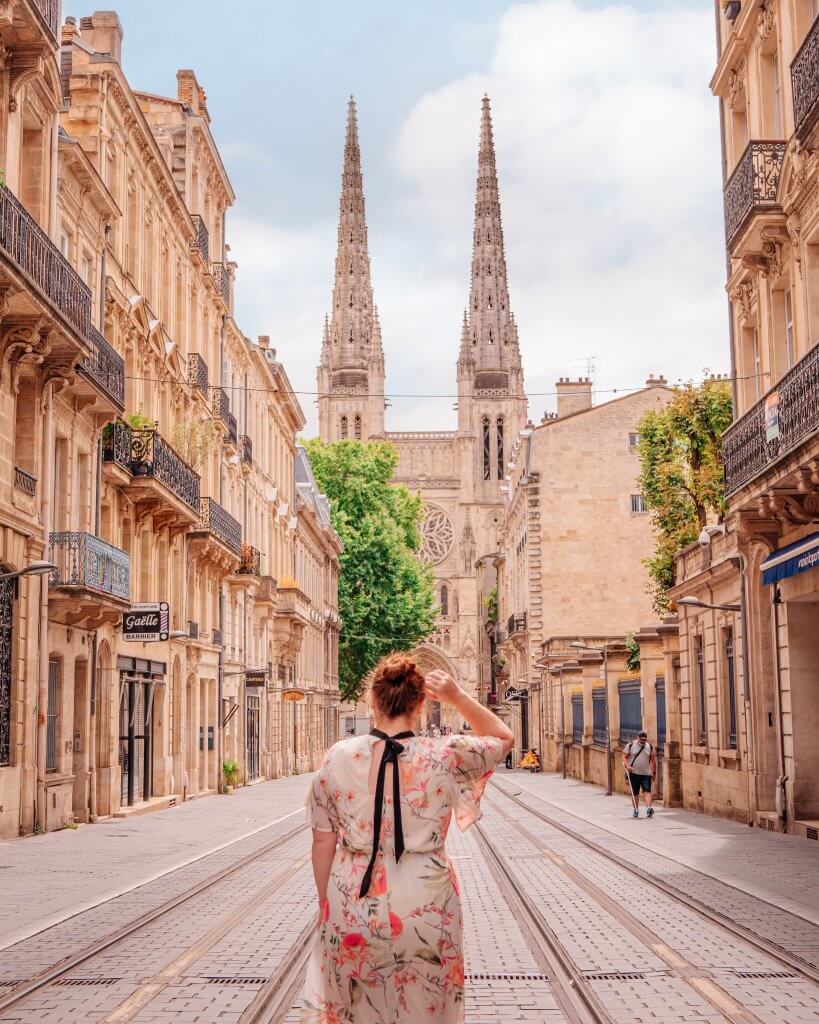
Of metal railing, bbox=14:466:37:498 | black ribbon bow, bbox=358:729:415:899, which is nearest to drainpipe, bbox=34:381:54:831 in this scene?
metal railing, bbox=14:466:37:498

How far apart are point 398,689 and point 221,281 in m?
35.2

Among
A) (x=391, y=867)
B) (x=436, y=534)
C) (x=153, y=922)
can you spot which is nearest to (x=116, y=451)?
(x=153, y=922)

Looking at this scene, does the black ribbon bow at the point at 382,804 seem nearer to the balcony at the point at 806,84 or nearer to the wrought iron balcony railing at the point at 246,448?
the balcony at the point at 806,84

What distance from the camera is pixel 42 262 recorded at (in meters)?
19.6

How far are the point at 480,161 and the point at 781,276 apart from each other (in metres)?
138

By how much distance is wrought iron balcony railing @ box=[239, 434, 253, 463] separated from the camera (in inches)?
1642

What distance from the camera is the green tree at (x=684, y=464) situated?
3978cm

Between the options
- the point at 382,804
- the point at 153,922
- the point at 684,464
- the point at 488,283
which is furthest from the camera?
the point at 488,283

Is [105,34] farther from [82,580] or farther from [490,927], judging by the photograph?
[490,927]

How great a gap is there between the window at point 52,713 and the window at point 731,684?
11007mm

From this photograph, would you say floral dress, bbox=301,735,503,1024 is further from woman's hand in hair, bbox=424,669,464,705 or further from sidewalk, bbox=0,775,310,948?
sidewalk, bbox=0,775,310,948

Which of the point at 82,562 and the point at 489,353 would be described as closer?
the point at 82,562

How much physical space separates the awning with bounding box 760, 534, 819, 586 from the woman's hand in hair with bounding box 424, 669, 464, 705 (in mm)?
11922

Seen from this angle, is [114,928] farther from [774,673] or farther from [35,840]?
[774,673]
